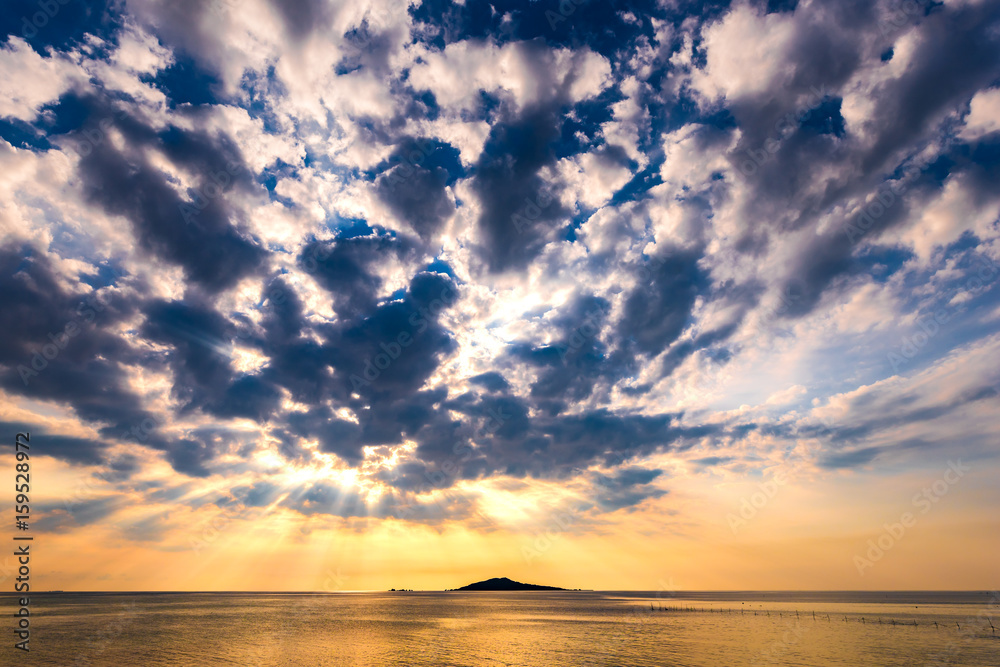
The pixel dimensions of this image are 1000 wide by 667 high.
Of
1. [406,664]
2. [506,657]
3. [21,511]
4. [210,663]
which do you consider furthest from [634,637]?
[21,511]

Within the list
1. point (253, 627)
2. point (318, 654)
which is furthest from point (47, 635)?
point (318, 654)

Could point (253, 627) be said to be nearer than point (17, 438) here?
No

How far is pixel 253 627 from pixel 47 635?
35.2 meters

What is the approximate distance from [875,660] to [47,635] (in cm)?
13538

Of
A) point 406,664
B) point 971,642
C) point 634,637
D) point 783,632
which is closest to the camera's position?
point 406,664

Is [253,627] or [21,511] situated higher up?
[21,511]

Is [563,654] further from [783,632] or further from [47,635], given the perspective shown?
[47,635]

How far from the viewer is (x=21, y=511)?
97.1 ft

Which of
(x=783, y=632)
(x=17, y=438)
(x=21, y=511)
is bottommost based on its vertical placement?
(x=783, y=632)

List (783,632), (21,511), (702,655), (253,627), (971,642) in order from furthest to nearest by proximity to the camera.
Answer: (253,627) → (783,632) → (971,642) → (702,655) → (21,511)

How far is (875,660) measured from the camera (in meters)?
58.1

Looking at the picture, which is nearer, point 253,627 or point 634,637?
point 634,637

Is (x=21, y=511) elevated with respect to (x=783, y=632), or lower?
elevated

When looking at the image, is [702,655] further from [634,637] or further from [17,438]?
[17,438]
